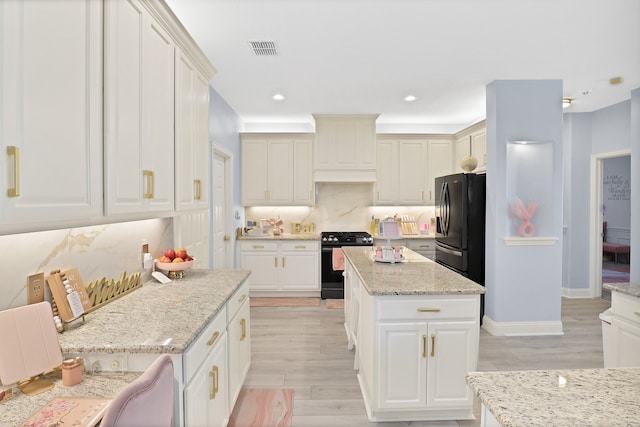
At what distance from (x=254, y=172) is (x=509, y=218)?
3603 millimetres

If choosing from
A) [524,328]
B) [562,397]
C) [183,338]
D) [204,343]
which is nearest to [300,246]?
[524,328]

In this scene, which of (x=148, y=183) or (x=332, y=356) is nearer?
(x=148, y=183)

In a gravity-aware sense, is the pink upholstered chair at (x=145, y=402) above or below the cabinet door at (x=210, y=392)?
above

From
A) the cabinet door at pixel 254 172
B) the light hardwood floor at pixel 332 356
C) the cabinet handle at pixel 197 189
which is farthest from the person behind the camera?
the cabinet door at pixel 254 172

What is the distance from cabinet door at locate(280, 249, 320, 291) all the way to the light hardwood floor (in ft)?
2.41

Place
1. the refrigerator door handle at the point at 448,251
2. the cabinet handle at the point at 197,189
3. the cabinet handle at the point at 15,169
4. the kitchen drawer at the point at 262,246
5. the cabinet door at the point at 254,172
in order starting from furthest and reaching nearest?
the cabinet door at the point at 254,172 → the kitchen drawer at the point at 262,246 → the refrigerator door handle at the point at 448,251 → the cabinet handle at the point at 197,189 → the cabinet handle at the point at 15,169

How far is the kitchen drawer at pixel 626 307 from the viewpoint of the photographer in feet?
7.17

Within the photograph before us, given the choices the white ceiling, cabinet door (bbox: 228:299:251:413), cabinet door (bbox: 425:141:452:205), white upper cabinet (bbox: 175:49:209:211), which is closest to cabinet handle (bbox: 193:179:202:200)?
white upper cabinet (bbox: 175:49:209:211)

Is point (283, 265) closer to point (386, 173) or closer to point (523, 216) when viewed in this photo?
point (386, 173)

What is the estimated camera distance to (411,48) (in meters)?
3.00

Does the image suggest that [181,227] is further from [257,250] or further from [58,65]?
[257,250]

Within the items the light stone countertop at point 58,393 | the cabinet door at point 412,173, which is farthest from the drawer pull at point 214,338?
the cabinet door at point 412,173

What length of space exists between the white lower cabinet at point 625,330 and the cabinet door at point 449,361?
1011mm

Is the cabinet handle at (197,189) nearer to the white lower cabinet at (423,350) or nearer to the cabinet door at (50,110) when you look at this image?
the cabinet door at (50,110)
